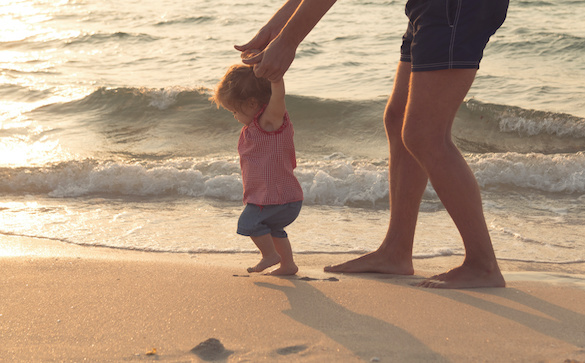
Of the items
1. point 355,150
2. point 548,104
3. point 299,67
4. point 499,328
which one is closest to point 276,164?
point 499,328

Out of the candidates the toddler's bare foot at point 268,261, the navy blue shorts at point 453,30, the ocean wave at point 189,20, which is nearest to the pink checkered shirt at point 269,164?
the toddler's bare foot at point 268,261

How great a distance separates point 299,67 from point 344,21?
3.38 metres

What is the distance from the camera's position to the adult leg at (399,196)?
8.92 feet

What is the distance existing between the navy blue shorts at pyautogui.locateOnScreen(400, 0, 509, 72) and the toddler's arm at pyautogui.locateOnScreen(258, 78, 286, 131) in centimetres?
53

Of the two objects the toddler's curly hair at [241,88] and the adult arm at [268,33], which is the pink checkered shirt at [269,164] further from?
the adult arm at [268,33]

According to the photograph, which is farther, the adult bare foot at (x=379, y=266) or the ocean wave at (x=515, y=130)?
the ocean wave at (x=515, y=130)

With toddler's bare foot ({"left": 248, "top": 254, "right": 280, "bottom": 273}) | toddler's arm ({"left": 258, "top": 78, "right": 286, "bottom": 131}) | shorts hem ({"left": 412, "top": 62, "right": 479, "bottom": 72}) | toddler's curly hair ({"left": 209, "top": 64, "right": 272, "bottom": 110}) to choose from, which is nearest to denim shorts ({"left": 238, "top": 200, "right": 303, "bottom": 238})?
toddler's bare foot ({"left": 248, "top": 254, "right": 280, "bottom": 273})

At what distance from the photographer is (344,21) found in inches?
520

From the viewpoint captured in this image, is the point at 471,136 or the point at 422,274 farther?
the point at 471,136

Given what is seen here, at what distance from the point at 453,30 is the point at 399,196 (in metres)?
0.80

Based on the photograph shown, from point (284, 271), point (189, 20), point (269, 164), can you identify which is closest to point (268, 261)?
point (284, 271)

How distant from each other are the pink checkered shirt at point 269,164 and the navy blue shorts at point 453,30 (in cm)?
64

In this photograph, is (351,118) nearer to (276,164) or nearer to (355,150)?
(355,150)

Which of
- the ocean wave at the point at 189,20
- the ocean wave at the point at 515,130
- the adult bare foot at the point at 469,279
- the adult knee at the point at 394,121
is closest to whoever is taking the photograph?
the adult bare foot at the point at 469,279
